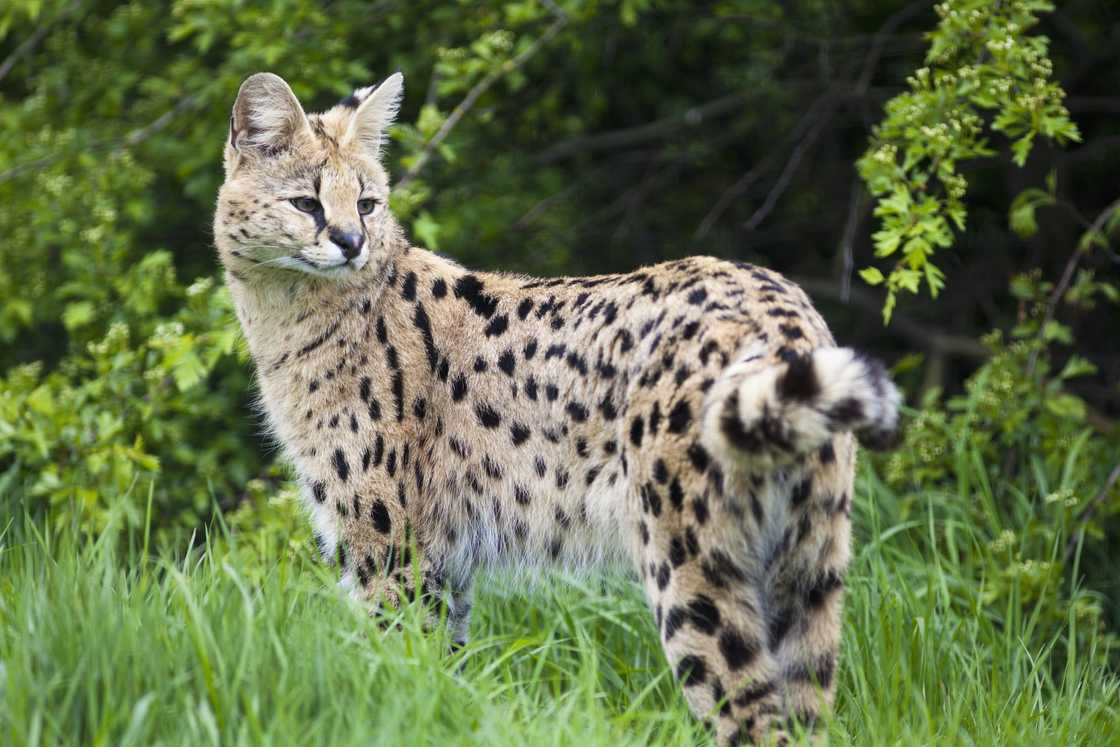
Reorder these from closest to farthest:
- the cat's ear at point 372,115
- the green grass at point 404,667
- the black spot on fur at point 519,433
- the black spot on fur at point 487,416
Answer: the green grass at point 404,667 → the black spot on fur at point 519,433 → the black spot on fur at point 487,416 → the cat's ear at point 372,115

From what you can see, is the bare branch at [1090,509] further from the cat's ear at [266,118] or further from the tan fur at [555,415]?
the cat's ear at [266,118]

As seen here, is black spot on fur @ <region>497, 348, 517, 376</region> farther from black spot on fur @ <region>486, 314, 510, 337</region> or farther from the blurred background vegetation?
the blurred background vegetation

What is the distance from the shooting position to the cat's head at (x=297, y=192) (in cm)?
465

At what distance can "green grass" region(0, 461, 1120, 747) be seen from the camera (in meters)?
3.25

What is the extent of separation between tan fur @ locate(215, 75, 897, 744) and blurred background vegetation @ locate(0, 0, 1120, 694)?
0.62 metres

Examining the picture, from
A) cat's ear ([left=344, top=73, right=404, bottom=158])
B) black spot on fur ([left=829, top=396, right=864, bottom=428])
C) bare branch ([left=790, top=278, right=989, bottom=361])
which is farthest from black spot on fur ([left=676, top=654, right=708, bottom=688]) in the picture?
bare branch ([left=790, top=278, right=989, bottom=361])

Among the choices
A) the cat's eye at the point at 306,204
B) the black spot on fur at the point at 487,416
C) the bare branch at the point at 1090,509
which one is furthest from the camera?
the bare branch at the point at 1090,509

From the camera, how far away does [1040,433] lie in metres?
6.14

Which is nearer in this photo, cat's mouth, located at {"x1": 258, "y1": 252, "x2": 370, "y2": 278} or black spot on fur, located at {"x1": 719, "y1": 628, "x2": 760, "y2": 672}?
black spot on fur, located at {"x1": 719, "y1": 628, "x2": 760, "y2": 672}

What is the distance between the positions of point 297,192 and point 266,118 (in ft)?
1.03

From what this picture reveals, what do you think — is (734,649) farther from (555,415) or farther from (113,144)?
(113,144)

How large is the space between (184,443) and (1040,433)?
13.4 feet

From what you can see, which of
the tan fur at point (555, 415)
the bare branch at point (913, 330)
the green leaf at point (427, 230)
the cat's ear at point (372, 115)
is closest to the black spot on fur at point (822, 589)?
the tan fur at point (555, 415)

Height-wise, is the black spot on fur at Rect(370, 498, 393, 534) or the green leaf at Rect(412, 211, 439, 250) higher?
the green leaf at Rect(412, 211, 439, 250)
